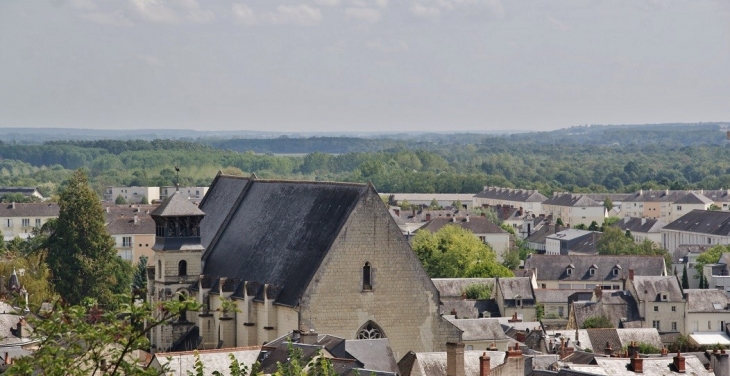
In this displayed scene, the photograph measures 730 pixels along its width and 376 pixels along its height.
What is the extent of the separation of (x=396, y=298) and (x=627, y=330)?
2582 centimetres

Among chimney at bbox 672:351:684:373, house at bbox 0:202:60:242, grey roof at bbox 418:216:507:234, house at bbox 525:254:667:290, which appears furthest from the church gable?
house at bbox 0:202:60:242

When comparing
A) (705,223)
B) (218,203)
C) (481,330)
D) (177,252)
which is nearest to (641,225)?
(705,223)

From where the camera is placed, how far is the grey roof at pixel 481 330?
224ft

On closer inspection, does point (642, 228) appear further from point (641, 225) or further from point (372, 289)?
point (372, 289)

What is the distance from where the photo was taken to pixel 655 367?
1858 inches

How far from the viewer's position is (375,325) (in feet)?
173

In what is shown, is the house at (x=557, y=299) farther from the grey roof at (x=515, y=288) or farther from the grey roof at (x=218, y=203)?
the grey roof at (x=218, y=203)

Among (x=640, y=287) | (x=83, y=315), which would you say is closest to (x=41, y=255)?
(x=640, y=287)

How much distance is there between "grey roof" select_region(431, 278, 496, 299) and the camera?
94.8 metres

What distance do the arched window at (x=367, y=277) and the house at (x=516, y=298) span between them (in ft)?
126

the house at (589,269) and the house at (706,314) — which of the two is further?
the house at (589,269)

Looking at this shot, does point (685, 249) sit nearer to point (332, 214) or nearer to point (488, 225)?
point (488, 225)

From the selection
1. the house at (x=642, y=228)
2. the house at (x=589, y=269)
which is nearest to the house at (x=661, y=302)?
the house at (x=589, y=269)

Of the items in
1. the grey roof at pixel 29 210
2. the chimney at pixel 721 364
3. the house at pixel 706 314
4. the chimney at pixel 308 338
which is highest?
the grey roof at pixel 29 210
